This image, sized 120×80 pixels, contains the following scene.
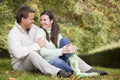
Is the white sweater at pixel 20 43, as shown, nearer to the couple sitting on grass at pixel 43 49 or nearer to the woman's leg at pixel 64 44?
the couple sitting on grass at pixel 43 49

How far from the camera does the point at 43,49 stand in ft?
21.2

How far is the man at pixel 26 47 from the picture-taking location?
6344 mm

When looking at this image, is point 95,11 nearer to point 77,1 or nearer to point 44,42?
point 77,1

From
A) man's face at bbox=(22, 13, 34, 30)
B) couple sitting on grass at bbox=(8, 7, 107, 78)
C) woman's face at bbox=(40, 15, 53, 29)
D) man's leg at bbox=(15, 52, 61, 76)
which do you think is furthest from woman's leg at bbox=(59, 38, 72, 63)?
man's face at bbox=(22, 13, 34, 30)

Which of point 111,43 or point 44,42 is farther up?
point 44,42

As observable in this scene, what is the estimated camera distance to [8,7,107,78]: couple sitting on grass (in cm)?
638

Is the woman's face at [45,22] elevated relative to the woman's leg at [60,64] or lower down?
elevated

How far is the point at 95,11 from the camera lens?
967cm

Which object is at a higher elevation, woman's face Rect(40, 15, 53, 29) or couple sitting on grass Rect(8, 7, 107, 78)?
woman's face Rect(40, 15, 53, 29)

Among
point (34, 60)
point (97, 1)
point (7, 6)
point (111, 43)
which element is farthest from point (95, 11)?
point (34, 60)

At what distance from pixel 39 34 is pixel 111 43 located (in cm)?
432

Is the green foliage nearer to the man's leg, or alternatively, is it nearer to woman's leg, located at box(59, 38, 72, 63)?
woman's leg, located at box(59, 38, 72, 63)

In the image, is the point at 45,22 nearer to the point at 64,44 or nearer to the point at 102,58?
the point at 64,44

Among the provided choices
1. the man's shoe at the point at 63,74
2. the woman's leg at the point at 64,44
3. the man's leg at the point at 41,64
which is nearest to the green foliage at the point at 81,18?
the woman's leg at the point at 64,44
